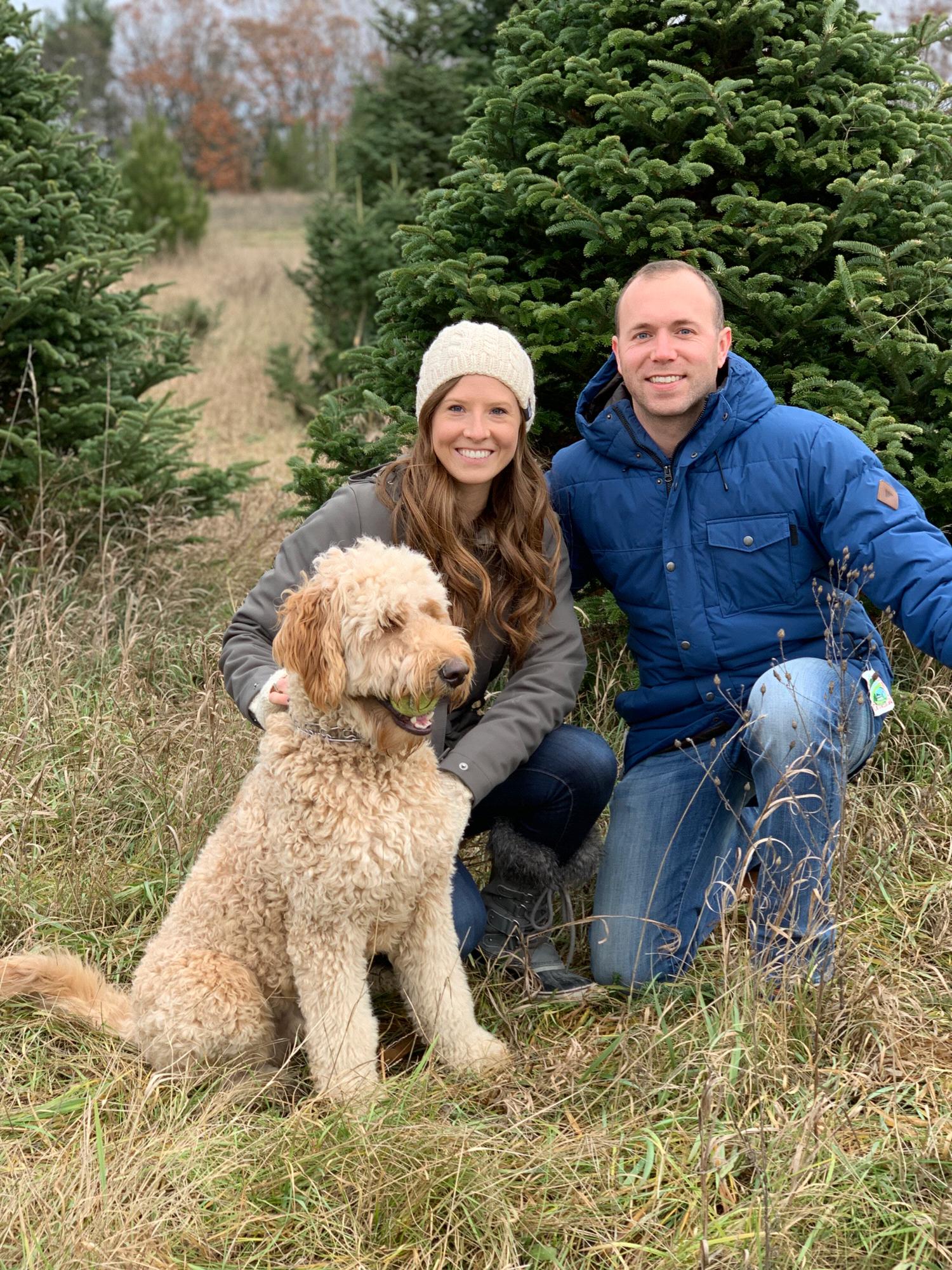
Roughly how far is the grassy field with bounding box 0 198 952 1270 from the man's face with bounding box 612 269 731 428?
149 cm

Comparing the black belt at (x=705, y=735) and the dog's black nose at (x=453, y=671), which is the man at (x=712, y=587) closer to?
the black belt at (x=705, y=735)

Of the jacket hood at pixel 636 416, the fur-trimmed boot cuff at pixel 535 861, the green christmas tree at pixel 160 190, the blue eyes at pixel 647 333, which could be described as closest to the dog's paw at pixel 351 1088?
the fur-trimmed boot cuff at pixel 535 861

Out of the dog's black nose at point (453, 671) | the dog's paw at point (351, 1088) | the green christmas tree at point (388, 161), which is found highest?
the green christmas tree at point (388, 161)

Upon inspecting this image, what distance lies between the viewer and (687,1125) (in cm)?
266

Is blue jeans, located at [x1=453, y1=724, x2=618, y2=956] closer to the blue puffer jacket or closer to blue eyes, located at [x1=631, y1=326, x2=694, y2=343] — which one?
the blue puffer jacket

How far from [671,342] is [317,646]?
154 centimetres

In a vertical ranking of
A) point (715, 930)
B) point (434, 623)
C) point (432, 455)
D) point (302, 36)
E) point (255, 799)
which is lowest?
point (715, 930)

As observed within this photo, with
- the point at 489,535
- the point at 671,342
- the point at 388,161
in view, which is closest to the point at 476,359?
the point at 489,535

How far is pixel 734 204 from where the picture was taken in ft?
13.3

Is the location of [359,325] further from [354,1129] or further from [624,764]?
[354,1129]

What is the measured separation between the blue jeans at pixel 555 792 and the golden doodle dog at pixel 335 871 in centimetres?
49

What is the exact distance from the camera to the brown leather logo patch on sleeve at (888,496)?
3.21 m

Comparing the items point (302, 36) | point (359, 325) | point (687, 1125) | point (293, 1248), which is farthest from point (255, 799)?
point (302, 36)

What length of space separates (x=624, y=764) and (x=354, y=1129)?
5.73 ft
